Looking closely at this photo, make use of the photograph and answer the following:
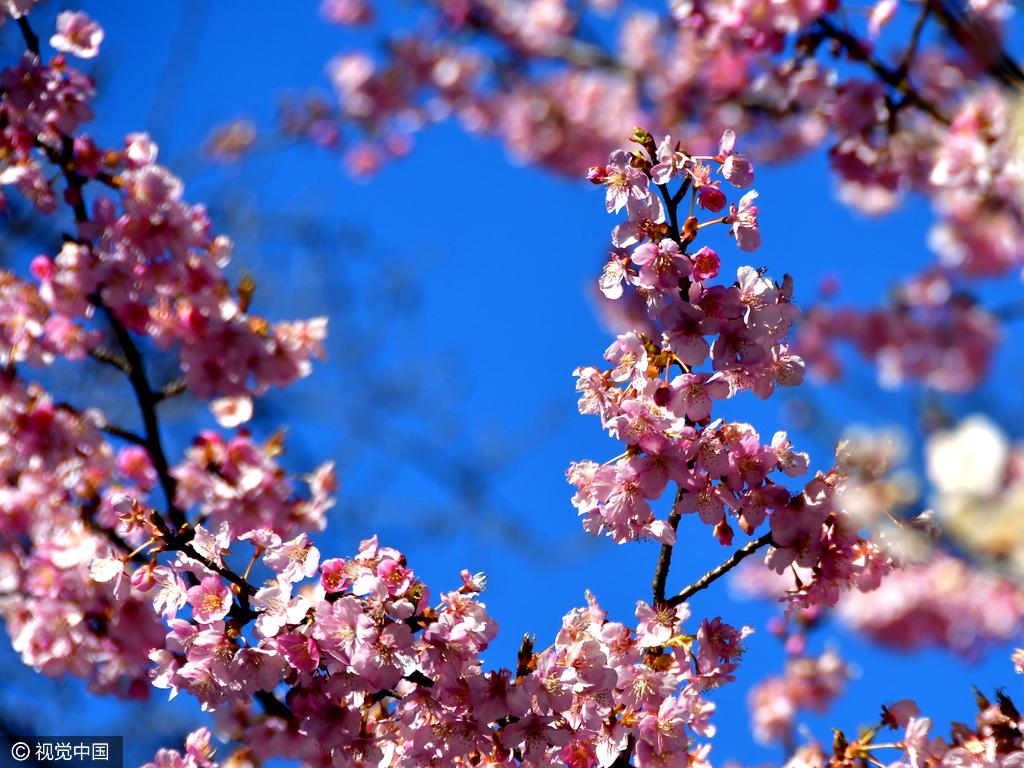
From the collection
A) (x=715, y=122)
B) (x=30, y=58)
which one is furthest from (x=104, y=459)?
(x=715, y=122)

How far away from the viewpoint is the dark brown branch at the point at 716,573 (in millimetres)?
2330

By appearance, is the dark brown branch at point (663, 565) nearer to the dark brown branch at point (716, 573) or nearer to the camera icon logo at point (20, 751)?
the dark brown branch at point (716, 573)

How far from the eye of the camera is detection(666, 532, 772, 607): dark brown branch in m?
2.33

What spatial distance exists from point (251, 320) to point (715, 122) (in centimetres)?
442

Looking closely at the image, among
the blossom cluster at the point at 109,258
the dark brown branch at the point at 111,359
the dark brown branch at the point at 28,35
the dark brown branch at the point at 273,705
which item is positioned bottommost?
the dark brown branch at the point at 273,705

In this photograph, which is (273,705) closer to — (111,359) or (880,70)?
(111,359)

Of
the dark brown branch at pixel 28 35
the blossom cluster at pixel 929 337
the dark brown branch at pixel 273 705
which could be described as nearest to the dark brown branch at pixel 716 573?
the dark brown branch at pixel 273 705

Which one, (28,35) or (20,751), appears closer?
(28,35)

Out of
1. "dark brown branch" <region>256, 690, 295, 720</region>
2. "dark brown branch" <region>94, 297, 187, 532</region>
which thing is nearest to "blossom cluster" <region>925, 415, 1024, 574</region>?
"dark brown branch" <region>256, 690, 295, 720</region>

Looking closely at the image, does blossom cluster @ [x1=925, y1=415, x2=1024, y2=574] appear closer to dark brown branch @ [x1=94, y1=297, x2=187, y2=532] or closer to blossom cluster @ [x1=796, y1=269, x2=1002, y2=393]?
dark brown branch @ [x1=94, y1=297, x2=187, y2=532]

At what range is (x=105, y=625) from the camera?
3064mm

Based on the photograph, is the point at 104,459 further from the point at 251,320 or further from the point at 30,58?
the point at 30,58

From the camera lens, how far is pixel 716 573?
2.33 metres

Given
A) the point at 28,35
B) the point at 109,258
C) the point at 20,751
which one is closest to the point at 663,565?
the point at 109,258
